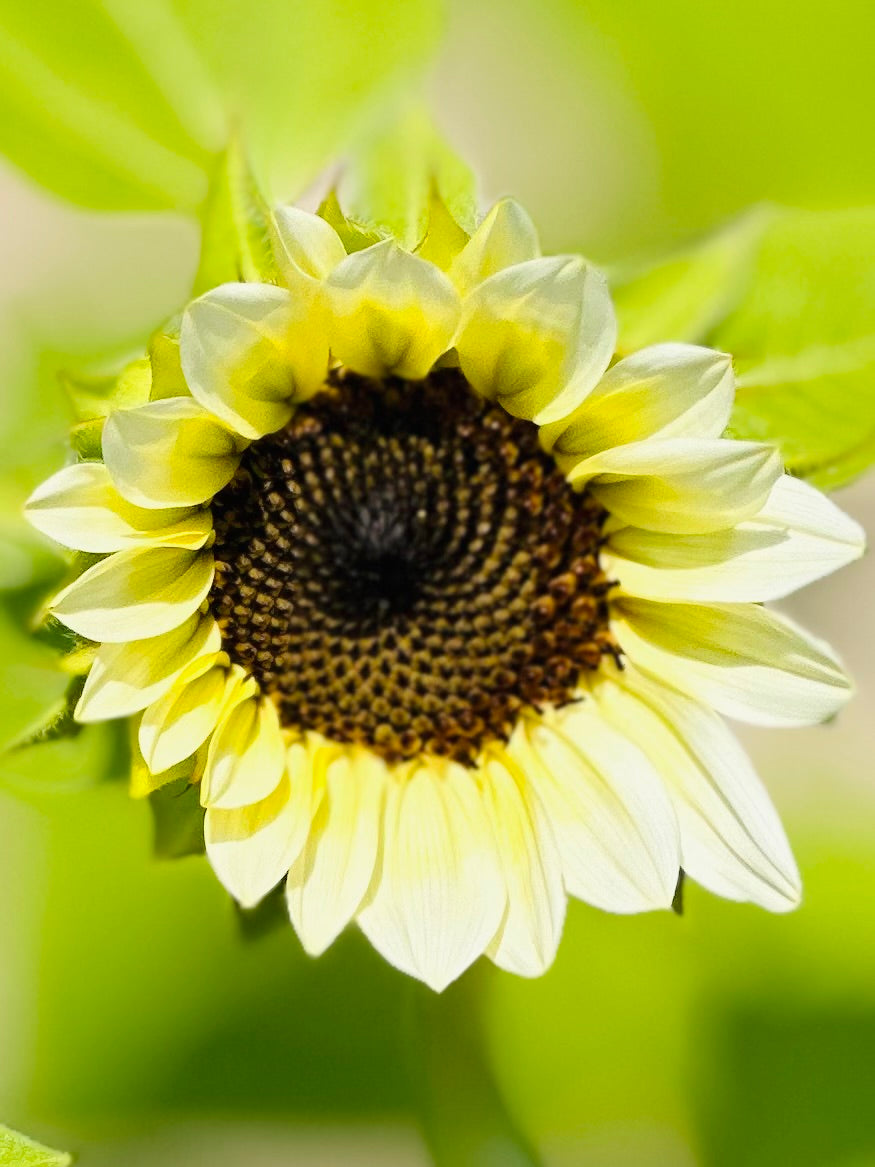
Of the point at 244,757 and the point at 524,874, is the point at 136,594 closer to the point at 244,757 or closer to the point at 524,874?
the point at 244,757

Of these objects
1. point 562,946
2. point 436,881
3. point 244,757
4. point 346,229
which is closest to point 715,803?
point 436,881

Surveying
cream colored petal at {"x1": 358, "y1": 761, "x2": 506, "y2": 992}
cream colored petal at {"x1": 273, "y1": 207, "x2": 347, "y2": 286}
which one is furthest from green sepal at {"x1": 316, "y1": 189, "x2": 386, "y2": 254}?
cream colored petal at {"x1": 358, "y1": 761, "x2": 506, "y2": 992}

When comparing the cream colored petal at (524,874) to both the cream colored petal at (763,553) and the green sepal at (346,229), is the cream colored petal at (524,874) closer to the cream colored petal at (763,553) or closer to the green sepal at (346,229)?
the cream colored petal at (763,553)

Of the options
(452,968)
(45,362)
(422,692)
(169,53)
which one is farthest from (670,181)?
(452,968)

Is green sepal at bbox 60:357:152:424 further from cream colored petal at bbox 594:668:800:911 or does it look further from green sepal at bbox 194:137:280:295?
cream colored petal at bbox 594:668:800:911

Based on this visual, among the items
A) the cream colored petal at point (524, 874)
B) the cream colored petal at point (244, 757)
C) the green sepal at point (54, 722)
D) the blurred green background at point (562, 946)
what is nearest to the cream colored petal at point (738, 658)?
the cream colored petal at point (524, 874)
